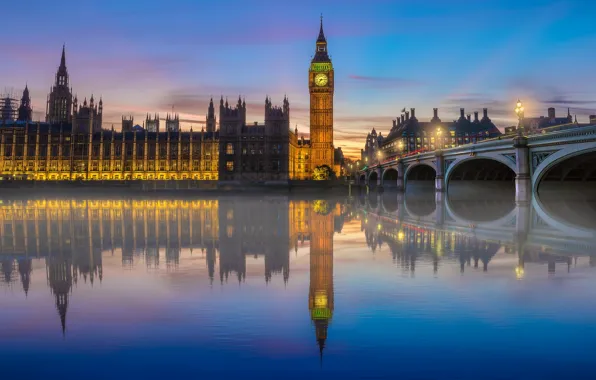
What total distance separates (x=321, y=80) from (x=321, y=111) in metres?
8.43

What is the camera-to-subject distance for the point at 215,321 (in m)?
7.14

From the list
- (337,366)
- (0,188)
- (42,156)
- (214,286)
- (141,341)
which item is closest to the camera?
(337,366)

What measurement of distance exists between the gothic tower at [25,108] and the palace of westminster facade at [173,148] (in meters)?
19.8

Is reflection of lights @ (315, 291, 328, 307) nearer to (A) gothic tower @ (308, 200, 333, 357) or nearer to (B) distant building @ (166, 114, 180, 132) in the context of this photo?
(A) gothic tower @ (308, 200, 333, 357)

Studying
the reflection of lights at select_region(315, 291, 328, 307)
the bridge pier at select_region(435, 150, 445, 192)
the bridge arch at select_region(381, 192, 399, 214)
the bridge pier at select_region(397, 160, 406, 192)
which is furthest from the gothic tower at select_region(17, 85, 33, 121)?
the reflection of lights at select_region(315, 291, 328, 307)

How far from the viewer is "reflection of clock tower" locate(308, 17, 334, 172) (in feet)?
433

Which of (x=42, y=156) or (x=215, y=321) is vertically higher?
(x=42, y=156)

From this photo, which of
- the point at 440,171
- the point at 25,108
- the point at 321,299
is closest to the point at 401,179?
the point at 440,171

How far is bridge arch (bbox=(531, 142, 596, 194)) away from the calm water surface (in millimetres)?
18127

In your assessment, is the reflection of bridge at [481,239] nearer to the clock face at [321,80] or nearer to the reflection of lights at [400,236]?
the reflection of lights at [400,236]

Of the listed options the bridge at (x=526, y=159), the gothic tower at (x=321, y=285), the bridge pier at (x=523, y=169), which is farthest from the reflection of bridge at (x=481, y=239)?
the bridge pier at (x=523, y=169)

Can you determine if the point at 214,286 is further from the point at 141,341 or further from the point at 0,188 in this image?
the point at 0,188

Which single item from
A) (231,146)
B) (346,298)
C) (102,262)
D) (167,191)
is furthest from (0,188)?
(346,298)

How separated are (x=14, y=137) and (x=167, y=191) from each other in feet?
230
